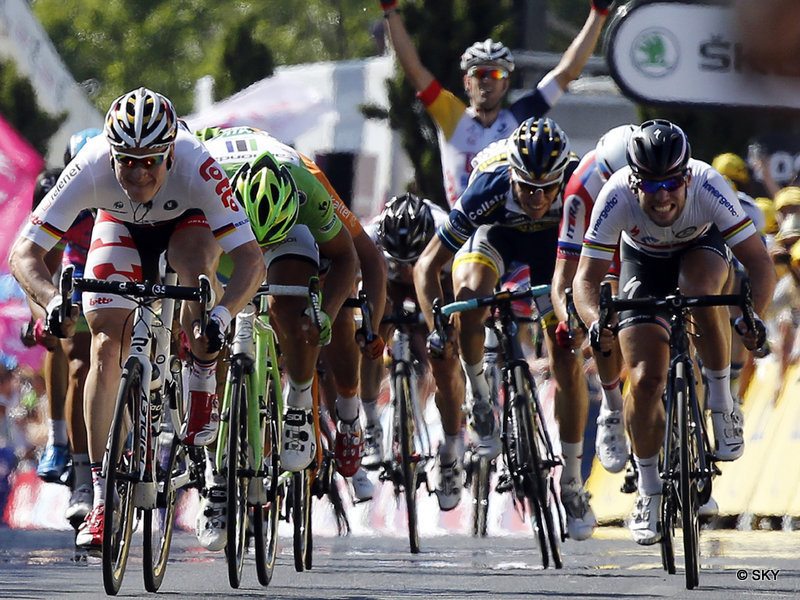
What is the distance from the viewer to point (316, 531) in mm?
14242

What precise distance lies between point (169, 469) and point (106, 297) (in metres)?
0.77

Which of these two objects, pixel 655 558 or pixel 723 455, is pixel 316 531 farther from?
pixel 723 455

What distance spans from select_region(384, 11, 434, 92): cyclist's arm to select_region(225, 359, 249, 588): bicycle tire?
4992 mm

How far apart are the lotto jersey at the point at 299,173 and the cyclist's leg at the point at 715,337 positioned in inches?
70.1

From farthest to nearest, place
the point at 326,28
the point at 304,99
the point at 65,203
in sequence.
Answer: the point at 326,28, the point at 304,99, the point at 65,203

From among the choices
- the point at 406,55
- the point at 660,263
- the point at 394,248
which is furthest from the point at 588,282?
the point at 406,55

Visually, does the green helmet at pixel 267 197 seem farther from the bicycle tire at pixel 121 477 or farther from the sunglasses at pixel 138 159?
the bicycle tire at pixel 121 477

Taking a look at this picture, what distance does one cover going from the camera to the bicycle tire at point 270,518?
8523 millimetres

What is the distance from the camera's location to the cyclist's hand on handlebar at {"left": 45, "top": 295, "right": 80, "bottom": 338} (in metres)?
7.61

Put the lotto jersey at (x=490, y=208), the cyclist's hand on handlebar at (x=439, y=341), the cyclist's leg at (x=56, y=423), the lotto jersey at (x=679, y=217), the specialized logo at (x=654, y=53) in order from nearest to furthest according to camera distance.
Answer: the lotto jersey at (x=679, y=217), the cyclist's leg at (x=56, y=423), the lotto jersey at (x=490, y=208), the cyclist's hand on handlebar at (x=439, y=341), the specialized logo at (x=654, y=53)

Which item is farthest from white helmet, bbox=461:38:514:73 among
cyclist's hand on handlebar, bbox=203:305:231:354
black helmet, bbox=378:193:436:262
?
cyclist's hand on handlebar, bbox=203:305:231:354

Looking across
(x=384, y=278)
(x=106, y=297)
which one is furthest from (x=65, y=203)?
(x=384, y=278)

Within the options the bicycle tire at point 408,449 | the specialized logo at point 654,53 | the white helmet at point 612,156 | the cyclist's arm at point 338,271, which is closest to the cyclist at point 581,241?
the white helmet at point 612,156

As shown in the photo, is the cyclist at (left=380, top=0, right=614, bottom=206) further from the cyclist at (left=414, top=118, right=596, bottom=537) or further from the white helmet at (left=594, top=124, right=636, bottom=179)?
the white helmet at (left=594, top=124, right=636, bottom=179)
